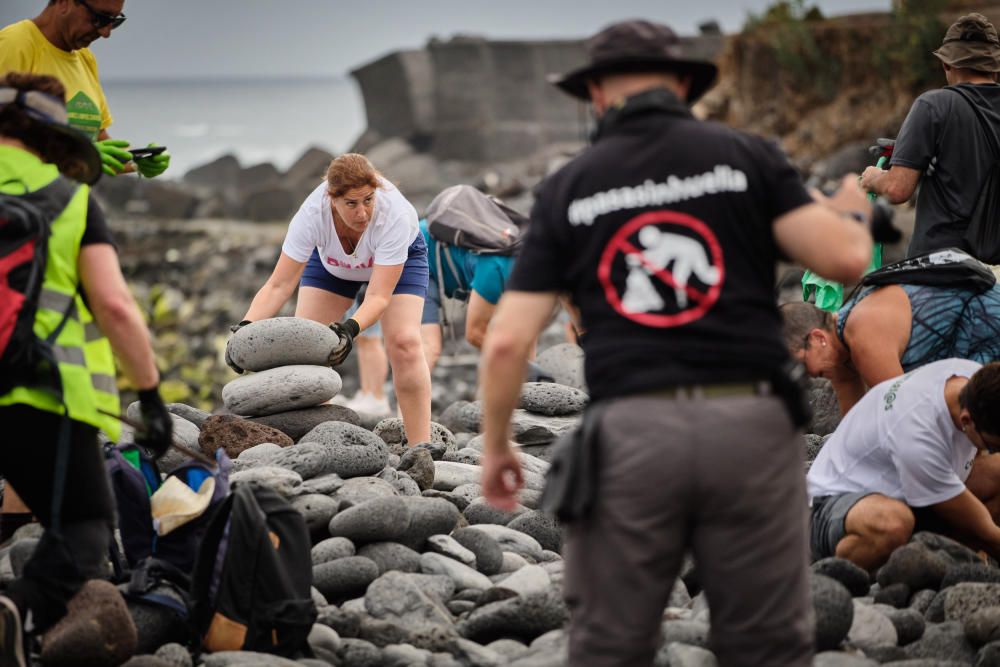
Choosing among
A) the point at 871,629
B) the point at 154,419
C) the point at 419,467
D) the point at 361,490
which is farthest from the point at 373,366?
the point at 154,419

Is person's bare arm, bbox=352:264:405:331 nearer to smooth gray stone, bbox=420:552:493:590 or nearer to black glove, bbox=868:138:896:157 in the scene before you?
smooth gray stone, bbox=420:552:493:590

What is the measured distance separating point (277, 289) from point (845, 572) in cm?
393

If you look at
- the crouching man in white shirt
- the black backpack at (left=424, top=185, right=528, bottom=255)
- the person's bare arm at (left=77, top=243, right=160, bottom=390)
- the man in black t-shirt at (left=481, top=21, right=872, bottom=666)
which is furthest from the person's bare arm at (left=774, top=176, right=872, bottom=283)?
the black backpack at (left=424, top=185, right=528, bottom=255)

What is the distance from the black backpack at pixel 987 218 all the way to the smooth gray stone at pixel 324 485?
3.50 m

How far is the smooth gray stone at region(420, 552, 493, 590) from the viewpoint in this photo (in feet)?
20.1

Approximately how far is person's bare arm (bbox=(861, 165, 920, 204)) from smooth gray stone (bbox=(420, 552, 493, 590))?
289 centimetres

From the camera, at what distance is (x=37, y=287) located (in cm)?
440

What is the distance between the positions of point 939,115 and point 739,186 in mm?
3836

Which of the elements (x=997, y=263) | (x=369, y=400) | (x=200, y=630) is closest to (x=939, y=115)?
(x=997, y=263)

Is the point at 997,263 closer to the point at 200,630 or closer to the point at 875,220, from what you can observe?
the point at 875,220

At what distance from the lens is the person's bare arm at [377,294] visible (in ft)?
25.4

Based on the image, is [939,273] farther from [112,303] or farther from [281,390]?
[112,303]

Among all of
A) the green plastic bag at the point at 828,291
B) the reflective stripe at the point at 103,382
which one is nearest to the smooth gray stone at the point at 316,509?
the reflective stripe at the point at 103,382

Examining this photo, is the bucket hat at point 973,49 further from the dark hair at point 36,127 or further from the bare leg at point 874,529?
the dark hair at point 36,127
